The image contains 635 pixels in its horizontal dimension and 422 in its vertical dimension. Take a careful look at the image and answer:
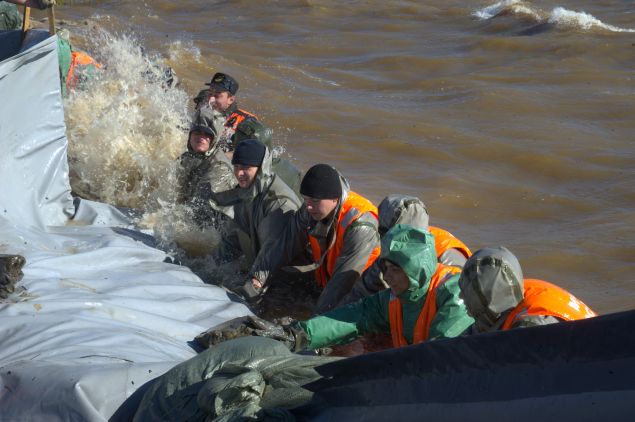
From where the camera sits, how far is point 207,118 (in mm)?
7430

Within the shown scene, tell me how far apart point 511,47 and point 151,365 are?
1443cm

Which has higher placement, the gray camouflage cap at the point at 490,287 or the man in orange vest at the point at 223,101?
the gray camouflage cap at the point at 490,287

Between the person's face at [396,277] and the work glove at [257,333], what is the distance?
0.48 metres

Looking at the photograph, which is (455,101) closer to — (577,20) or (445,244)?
(577,20)

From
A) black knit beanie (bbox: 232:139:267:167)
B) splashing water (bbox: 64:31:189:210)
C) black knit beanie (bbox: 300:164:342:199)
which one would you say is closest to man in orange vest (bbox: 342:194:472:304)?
black knit beanie (bbox: 300:164:342:199)

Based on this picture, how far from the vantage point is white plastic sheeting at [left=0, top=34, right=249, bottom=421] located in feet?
12.8

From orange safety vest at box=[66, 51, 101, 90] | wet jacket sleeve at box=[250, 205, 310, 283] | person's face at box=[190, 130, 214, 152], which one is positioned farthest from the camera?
orange safety vest at box=[66, 51, 101, 90]

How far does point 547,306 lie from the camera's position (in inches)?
156

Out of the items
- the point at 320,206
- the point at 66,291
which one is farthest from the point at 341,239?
the point at 66,291

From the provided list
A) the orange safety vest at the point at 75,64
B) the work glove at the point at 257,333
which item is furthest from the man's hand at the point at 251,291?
the orange safety vest at the point at 75,64

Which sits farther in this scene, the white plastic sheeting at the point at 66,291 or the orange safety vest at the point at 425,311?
the orange safety vest at the point at 425,311

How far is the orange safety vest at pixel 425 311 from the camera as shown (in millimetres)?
4543

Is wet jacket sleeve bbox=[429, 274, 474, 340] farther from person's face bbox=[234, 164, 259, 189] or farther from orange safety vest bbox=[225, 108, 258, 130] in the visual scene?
orange safety vest bbox=[225, 108, 258, 130]

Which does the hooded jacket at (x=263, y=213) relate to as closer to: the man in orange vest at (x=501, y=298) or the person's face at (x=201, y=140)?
the person's face at (x=201, y=140)
